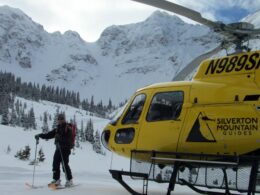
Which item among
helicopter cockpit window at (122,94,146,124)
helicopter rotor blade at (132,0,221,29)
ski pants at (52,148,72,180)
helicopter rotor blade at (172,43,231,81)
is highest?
helicopter rotor blade at (132,0,221,29)

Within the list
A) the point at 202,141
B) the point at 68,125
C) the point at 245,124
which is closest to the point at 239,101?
the point at 245,124

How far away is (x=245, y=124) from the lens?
28.1 feet

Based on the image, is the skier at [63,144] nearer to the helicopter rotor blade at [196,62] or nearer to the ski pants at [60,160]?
the ski pants at [60,160]

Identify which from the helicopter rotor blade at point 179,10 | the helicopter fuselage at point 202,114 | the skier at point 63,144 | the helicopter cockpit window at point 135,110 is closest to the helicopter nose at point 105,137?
the helicopter fuselage at point 202,114

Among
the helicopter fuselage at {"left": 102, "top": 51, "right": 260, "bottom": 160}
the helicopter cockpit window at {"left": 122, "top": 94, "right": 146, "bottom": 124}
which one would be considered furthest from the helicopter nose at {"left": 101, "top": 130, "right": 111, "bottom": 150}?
the helicopter cockpit window at {"left": 122, "top": 94, "right": 146, "bottom": 124}

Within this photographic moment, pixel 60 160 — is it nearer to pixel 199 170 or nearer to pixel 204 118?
pixel 199 170

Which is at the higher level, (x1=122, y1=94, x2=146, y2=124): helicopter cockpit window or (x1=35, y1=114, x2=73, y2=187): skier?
(x1=122, y1=94, x2=146, y2=124): helicopter cockpit window

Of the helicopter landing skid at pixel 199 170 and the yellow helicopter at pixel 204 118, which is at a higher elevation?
the yellow helicopter at pixel 204 118

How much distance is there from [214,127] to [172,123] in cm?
92

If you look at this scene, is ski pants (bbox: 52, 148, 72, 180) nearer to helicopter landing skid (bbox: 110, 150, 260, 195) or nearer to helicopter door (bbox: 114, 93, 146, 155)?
helicopter door (bbox: 114, 93, 146, 155)

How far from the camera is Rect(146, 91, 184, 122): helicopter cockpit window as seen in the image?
952 centimetres

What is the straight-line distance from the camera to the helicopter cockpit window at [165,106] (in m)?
9.52

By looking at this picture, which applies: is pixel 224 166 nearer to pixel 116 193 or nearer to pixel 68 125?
pixel 116 193

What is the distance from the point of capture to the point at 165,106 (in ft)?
32.0
